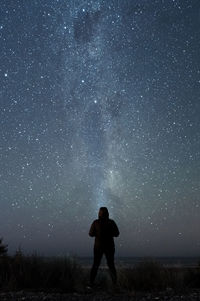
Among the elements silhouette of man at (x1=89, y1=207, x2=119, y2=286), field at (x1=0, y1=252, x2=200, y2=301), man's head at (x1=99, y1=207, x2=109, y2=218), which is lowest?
field at (x1=0, y1=252, x2=200, y2=301)

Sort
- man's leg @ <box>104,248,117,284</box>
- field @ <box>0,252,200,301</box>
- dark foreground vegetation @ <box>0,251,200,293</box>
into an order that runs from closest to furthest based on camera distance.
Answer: field @ <box>0,252,200,301</box>
dark foreground vegetation @ <box>0,251,200,293</box>
man's leg @ <box>104,248,117,284</box>

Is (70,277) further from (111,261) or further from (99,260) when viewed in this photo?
(111,261)

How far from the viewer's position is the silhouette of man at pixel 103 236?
11.7m

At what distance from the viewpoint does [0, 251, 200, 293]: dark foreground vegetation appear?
36.2 ft

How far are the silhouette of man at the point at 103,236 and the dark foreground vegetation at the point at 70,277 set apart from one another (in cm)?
59

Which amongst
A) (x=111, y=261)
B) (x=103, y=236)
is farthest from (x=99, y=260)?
(x=103, y=236)

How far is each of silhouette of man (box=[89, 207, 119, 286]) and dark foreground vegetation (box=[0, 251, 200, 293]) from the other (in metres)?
0.59

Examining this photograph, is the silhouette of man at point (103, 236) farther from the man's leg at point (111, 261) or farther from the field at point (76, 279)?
the field at point (76, 279)

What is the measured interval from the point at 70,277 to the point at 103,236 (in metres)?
1.42

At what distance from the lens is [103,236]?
11.7 meters

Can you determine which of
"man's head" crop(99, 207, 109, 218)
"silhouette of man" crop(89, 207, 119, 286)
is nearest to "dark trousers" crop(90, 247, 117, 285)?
"silhouette of man" crop(89, 207, 119, 286)

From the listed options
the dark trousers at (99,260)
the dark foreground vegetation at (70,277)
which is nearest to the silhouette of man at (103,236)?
the dark trousers at (99,260)

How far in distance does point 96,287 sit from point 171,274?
202 centimetres

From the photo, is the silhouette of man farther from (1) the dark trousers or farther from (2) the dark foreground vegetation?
(2) the dark foreground vegetation
